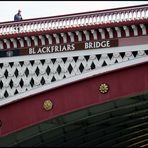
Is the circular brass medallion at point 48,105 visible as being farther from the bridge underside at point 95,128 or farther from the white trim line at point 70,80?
the bridge underside at point 95,128

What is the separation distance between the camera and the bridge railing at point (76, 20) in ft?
62.6

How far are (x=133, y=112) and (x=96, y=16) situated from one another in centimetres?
553

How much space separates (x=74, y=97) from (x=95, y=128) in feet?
18.3

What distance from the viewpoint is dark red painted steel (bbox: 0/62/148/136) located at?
18.5 meters

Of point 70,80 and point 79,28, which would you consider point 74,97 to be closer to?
point 70,80

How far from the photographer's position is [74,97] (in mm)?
19484

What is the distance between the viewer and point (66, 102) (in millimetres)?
19609

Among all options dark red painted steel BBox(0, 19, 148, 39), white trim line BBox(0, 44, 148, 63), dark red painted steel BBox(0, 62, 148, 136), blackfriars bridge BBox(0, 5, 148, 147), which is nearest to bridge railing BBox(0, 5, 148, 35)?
blackfriars bridge BBox(0, 5, 148, 147)

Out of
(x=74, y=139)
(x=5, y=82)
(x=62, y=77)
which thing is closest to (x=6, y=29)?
(x=5, y=82)

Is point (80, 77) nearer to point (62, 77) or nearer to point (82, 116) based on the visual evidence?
point (62, 77)

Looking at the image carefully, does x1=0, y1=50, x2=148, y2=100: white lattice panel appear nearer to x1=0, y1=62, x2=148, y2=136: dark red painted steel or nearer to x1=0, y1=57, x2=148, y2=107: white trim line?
x1=0, y1=57, x2=148, y2=107: white trim line

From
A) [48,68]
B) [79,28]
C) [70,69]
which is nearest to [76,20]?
[79,28]

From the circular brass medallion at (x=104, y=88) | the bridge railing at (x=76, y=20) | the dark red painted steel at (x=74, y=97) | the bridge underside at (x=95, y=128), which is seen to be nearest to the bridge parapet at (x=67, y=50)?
the bridge railing at (x=76, y=20)

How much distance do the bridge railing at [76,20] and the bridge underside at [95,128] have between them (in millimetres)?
3050
